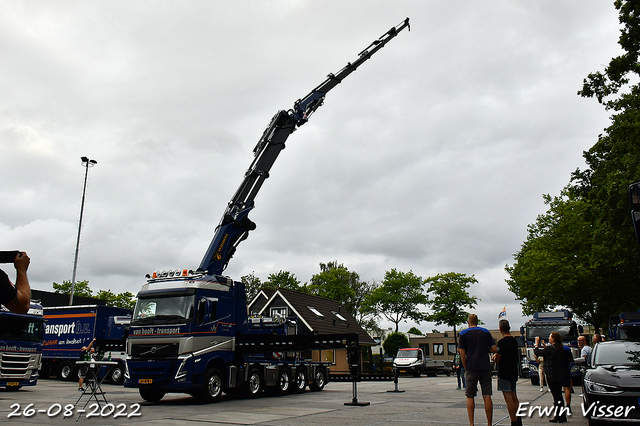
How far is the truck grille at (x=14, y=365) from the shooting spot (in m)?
18.1

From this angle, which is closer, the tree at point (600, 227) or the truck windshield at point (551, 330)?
the tree at point (600, 227)

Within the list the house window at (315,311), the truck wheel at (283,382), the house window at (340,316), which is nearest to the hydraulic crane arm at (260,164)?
the truck wheel at (283,382)

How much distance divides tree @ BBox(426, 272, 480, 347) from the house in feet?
47.5

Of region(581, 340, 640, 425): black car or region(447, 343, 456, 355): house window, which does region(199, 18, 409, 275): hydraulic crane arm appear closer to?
region(581, 340, 640, 425): black car

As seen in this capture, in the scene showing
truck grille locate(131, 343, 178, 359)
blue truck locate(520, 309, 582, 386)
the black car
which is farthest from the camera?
blue truck locate(520, 309, 582, 386)

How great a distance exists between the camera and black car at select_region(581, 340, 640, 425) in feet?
26.7

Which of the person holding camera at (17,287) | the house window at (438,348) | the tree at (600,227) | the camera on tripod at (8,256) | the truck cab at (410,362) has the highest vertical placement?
the tree at (600,227)

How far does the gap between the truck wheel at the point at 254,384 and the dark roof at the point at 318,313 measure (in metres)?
20.6

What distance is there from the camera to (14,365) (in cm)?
1838

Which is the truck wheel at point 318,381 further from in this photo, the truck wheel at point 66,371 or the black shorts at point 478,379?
the truck wheel at point 66,371

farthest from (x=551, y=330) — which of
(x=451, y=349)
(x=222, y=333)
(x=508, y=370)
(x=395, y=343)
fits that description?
(x=395, y=343)

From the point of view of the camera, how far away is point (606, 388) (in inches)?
335

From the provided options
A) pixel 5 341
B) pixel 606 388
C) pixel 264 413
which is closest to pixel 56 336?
pixel 5 341

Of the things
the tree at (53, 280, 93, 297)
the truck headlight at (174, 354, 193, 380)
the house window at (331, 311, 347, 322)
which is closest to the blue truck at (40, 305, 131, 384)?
the truck headlight at (174, 354, 193, 380)
